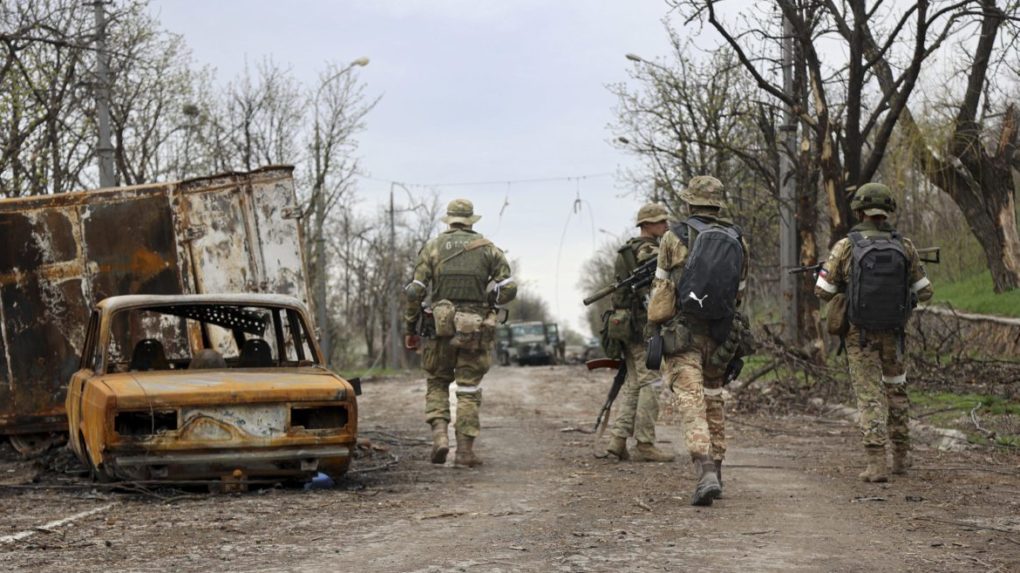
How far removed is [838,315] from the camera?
9219 mm

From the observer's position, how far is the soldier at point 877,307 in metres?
8.88

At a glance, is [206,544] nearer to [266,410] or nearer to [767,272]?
[266,410]

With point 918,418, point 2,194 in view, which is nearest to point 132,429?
point 918,418

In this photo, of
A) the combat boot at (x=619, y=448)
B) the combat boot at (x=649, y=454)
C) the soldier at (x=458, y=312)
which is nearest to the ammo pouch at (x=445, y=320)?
the soldier at (x=458, y=312)

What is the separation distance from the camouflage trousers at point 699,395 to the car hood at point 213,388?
2121 millimetres

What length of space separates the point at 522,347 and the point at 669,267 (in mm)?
55902

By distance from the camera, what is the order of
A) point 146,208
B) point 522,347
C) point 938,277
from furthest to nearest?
point 522,347 < point 938,277 < point 146,208

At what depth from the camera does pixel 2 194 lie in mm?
21641

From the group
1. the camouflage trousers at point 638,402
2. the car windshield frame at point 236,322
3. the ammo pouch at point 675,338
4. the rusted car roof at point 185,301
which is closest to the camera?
the ammo pouch at point 675,338

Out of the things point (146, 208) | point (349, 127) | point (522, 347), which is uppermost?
point (349, 127)

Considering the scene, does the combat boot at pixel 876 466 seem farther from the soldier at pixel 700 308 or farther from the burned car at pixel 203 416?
the burned car at pixel 203 416

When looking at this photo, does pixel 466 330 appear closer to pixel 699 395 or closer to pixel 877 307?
pixel 699 395

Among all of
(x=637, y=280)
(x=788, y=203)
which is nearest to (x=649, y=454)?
(x=637, y=280)

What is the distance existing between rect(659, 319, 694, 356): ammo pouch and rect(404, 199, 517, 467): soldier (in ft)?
8.11
